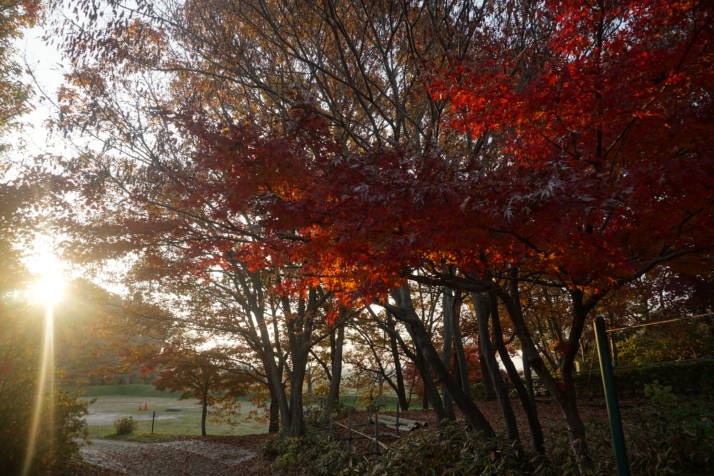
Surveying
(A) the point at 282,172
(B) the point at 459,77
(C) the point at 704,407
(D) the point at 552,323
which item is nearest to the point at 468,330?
(D) the point at 552,323

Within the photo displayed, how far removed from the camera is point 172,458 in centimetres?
1201

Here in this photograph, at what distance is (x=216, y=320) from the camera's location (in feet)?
43.7

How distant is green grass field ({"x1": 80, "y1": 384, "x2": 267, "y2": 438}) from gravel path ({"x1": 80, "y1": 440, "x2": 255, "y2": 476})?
18.6 ft

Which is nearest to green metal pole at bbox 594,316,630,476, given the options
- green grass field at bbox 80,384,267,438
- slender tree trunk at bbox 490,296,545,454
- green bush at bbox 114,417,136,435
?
slender tree trunk at bbox 490,296,545,454

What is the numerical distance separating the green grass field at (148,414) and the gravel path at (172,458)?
5.66 m

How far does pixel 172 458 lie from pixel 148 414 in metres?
22.6

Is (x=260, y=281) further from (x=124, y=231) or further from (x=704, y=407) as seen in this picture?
(x=704, y=407)

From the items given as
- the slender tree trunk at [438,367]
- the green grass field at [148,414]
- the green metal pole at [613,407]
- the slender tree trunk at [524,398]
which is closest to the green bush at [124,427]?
the green grass field at [148,414]

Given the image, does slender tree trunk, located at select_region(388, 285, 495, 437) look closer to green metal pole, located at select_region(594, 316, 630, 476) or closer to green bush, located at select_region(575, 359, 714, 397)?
green metal pole, located at select_region(594, 316, 630, 476)

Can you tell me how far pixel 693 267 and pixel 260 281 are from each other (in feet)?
29.8

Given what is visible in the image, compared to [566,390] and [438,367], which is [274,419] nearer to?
[438,367]

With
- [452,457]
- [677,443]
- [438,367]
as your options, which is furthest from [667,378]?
[452,457]

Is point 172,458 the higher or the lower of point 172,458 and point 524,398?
the lower

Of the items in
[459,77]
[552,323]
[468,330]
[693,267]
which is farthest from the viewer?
[552,323]
